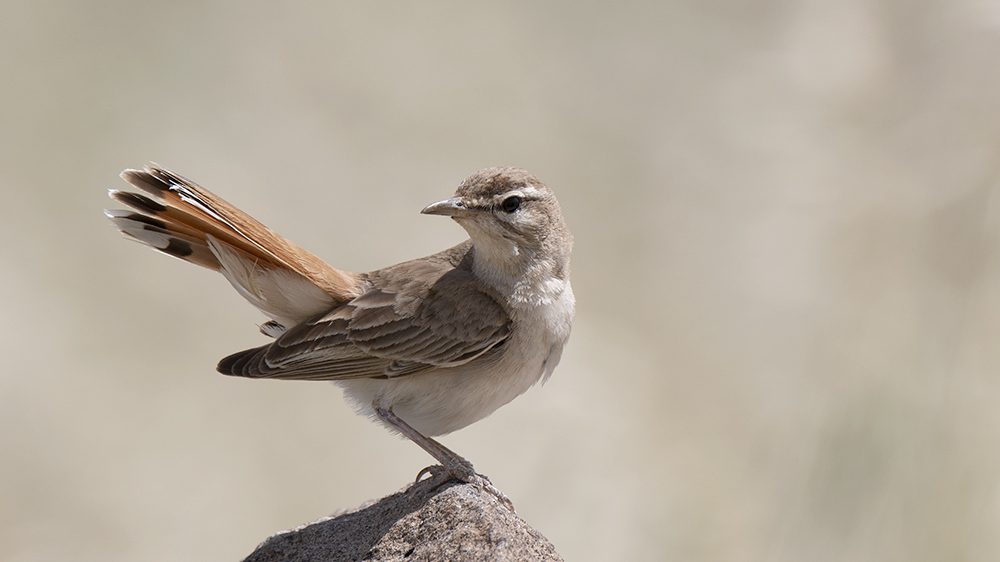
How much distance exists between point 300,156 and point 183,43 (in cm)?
180

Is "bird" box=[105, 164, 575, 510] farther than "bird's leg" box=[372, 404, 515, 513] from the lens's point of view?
Yes

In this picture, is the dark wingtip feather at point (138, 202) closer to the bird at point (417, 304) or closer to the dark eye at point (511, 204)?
the bird at point (417, 304)

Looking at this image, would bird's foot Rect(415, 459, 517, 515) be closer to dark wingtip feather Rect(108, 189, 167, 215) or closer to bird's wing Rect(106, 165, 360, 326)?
bird's wing Rect(106, 165, 360, 326)

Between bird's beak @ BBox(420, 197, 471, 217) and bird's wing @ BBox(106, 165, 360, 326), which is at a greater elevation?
bird's beak @ BBox(420, 197, 471, 217)

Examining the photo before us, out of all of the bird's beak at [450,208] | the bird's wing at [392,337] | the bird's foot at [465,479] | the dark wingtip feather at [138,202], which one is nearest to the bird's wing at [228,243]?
the dark wingtip feather at [138,202]

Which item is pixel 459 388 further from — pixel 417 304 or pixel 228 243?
pixel 228 243

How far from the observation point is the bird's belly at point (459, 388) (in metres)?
4.16

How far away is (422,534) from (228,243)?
6.01ft

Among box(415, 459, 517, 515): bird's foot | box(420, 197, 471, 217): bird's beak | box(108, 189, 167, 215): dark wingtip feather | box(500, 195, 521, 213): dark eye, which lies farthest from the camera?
box(108, 189, 167, 215): dark wingtip feather

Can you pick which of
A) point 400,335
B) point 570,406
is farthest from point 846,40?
point 400,335

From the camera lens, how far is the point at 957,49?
24.2 ft

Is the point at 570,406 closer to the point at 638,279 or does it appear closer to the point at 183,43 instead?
the point at 638,279

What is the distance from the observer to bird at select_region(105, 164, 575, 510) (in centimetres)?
412

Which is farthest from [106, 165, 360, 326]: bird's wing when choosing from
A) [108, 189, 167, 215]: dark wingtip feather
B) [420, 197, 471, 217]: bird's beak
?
[420, 197, 471, 217]: bird's beak
